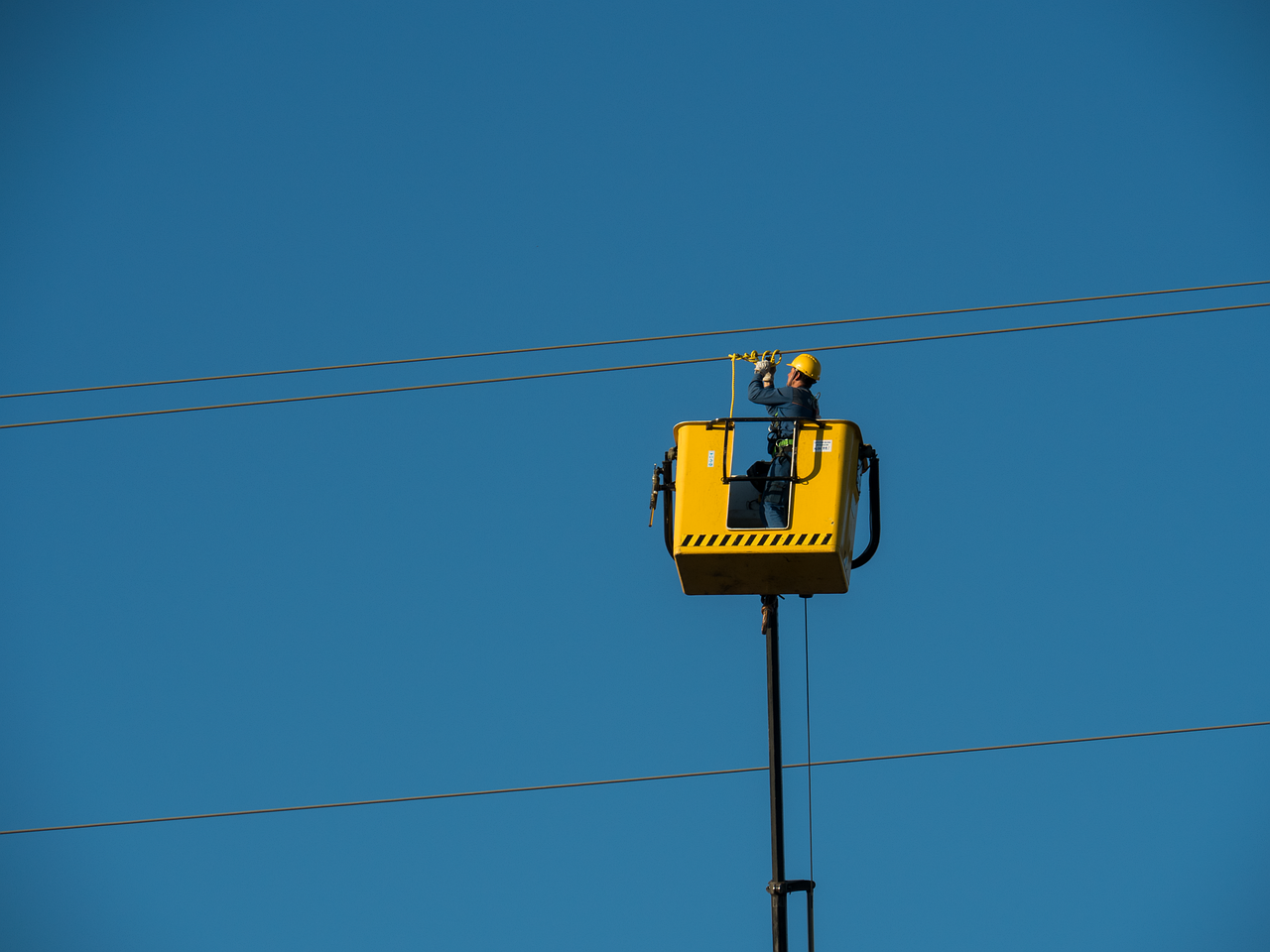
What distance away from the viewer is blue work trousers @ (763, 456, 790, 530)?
10.4 m

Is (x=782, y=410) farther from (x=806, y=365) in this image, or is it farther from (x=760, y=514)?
(x=760, y=514)

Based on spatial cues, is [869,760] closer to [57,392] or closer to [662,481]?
[662,481]

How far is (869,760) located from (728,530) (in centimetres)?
505

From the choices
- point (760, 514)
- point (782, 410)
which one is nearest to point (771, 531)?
point (760, 514)

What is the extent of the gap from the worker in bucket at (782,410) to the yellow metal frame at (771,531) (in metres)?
0.07

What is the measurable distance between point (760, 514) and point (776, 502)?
0.11 m

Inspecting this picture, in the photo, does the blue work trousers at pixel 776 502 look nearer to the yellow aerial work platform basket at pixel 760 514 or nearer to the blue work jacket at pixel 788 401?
the yellow aerial work platform basket at pixel 760 514

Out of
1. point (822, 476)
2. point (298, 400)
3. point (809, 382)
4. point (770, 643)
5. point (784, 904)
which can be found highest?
point (298, 400)

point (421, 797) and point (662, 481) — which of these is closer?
point (662, 481)

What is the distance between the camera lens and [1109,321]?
1525 centimetres

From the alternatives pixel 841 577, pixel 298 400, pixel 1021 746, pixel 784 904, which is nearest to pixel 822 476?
pixel 841 577

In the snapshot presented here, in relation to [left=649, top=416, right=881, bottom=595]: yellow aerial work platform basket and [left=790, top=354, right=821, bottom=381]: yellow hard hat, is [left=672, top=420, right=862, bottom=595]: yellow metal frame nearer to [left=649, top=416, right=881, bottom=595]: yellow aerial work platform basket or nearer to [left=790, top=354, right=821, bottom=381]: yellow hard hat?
[left=649, top=416, right=881, bottom=595]: yellow aerial work platform basket

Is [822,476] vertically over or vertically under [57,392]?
under

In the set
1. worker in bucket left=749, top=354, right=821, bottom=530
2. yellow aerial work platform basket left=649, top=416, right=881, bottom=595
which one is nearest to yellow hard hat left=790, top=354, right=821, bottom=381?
worker in bucket left=749, top=354, right=821, bottom=530
